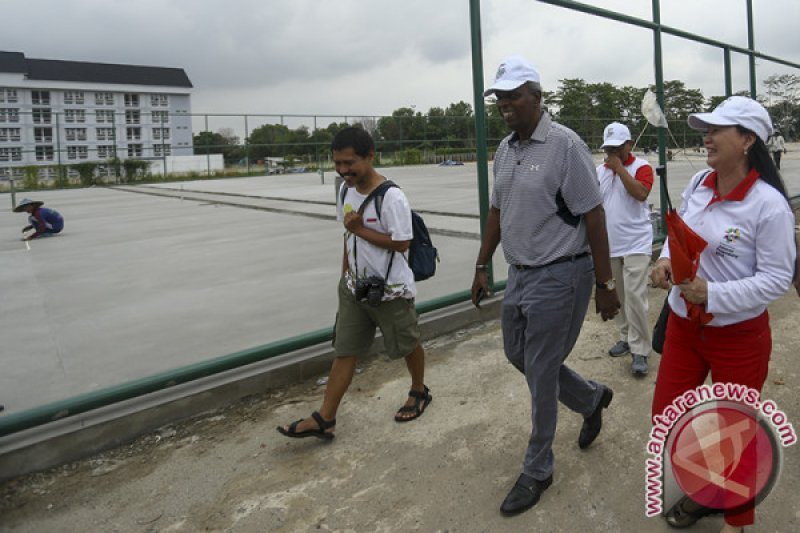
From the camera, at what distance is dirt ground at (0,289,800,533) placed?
101 inches

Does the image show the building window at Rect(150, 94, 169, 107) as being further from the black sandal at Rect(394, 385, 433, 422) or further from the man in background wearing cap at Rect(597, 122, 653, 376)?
the black sandal at Rect(394, 385, 433, 422)

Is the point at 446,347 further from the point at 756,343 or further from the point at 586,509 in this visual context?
the point at 756,343

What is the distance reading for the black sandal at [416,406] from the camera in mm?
3457

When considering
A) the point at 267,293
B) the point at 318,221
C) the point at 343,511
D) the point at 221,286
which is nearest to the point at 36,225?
the point at 318,221

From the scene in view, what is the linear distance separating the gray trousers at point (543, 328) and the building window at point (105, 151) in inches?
1169

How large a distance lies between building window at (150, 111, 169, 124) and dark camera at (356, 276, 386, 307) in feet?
96.6

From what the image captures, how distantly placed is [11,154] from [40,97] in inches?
554

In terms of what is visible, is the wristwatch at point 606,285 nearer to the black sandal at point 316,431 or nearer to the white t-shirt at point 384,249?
the white t-shirt at point 384,249

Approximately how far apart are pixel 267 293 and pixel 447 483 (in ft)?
11.4

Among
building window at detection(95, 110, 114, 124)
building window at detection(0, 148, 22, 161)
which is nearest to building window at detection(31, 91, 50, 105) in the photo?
building window at detection(95, 110, 114, 124)

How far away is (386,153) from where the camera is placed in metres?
29.5

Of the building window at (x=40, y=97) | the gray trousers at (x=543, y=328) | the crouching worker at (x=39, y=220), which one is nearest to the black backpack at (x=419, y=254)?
the gray trousers at (x=543, y=328)

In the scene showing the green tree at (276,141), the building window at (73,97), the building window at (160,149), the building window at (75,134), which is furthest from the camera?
the building window at (73,97)

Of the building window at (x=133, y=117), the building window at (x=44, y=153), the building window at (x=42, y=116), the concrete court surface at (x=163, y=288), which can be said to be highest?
the building window at (x=133, y=117)
